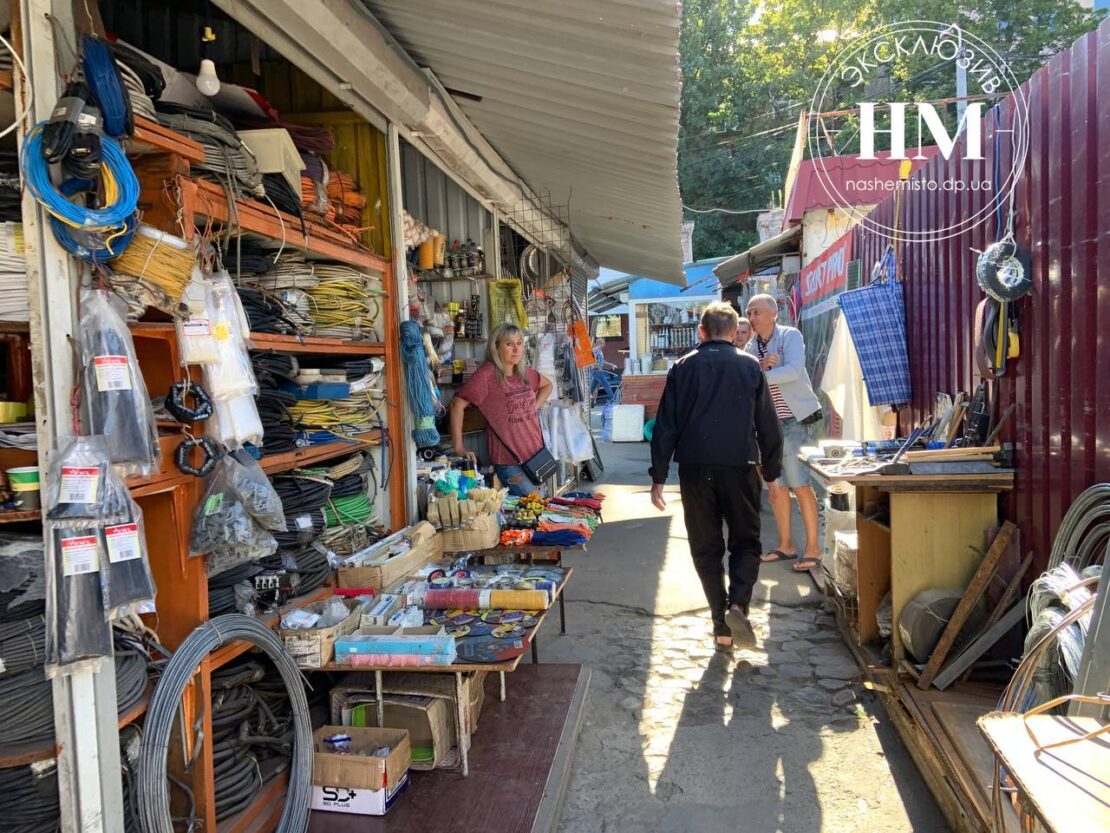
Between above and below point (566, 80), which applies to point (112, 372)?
below

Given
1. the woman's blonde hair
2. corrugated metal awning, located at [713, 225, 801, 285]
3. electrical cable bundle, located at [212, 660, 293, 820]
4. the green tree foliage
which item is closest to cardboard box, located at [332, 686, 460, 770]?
electrical cable bundle, located at [212, 660, 293, 820]

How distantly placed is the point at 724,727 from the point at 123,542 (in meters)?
2.77

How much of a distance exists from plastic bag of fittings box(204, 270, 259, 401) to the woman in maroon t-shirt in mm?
2489

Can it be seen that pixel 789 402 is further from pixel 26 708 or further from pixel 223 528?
pixel 26 708

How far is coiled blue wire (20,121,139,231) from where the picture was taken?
6.35ft

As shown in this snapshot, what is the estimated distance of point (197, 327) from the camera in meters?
2.51

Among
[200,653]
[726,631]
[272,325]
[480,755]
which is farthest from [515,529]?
[200,653]

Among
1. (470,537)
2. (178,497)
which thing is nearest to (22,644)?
(178,497)

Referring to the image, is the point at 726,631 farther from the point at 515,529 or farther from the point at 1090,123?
the point at 1090,123

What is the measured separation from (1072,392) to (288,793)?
10.9ft

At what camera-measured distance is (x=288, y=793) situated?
9.09 ft

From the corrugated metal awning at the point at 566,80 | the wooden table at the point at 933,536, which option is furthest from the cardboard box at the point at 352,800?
the corrugated metal awning at the point at 566,80

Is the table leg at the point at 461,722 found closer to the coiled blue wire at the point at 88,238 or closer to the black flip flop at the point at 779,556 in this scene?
the coiled blue wire at the point at 88,238

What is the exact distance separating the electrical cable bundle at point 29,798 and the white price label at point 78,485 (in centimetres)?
71
